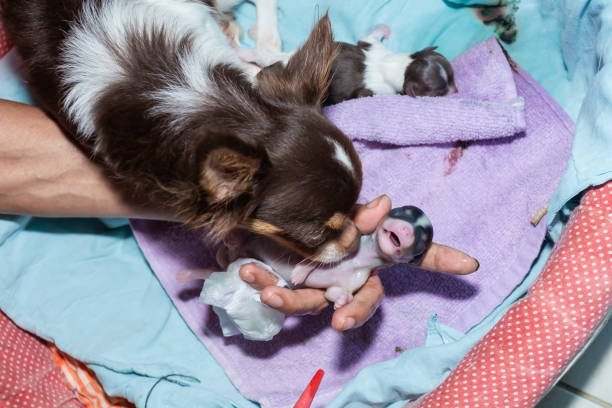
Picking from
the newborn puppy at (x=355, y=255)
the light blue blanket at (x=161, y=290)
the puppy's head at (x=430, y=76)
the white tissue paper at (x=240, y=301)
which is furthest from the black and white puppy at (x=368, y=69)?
the white tissue paper at (x=240, y=301)

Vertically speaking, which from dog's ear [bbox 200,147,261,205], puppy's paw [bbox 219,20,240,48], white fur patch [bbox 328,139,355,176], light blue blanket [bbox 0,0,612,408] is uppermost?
dog's ear [bbox 200,147,261,205]

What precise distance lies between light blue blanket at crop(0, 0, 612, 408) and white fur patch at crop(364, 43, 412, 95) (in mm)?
269

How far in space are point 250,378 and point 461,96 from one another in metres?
1.27

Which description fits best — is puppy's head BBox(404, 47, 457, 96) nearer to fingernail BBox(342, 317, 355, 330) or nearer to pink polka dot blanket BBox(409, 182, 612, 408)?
pink polka dot blanket BBox(409, 182, 612, 408)

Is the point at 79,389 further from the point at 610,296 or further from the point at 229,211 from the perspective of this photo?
the point at 610,296

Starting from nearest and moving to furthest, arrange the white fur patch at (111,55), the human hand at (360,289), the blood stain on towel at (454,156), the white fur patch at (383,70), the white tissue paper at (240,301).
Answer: the white fur patch at (111,55), the human hand at (360,289), the white tissue paper at (240,301), the blood stain on towel at (454,156), the white fur patch at (383,70)

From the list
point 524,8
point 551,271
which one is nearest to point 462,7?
point 524,8

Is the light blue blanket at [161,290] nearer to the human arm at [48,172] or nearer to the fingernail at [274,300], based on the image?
the human arm at [48,172]

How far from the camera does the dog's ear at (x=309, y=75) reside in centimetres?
209

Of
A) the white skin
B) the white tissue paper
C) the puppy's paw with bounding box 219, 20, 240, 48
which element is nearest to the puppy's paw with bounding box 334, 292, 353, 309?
the white skin

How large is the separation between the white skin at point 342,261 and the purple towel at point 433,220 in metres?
0.42

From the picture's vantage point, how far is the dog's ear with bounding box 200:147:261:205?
1.62m

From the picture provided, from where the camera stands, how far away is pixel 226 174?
1700 millimetres

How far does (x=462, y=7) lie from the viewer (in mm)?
3066
